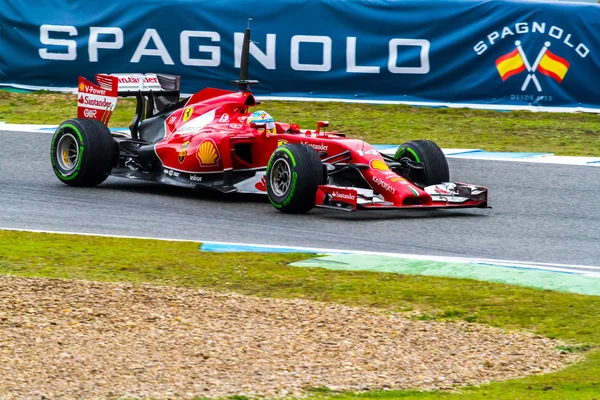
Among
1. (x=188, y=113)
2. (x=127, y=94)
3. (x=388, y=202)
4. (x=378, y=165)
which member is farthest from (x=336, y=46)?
(x=388, y=202)

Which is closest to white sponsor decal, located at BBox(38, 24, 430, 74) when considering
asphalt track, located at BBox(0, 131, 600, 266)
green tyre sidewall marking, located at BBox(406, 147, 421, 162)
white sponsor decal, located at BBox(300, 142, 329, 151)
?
asphalt track, located at BBox(0, 131, 600, 266)

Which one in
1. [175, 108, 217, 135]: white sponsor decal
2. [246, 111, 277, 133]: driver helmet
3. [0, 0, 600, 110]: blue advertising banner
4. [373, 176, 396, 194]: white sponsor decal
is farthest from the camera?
[0, 0, 600, 110]: blue advertising banner

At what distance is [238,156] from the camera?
1201 cm

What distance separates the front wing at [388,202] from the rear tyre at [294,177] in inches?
5.1

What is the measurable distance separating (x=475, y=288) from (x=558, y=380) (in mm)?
2259

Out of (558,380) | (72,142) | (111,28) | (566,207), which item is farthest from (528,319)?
(111,28)

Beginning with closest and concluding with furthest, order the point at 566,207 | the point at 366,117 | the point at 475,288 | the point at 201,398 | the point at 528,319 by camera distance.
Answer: the point at 201,398 < the point at 528,319 < the point at 475,288 < the point at 566,207 < the point at 366,117

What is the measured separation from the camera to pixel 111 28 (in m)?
18.8

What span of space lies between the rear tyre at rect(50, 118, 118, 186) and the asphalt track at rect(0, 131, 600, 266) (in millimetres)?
162

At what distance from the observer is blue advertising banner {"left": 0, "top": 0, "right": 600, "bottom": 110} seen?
1791cm

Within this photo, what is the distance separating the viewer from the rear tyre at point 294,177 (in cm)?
1096

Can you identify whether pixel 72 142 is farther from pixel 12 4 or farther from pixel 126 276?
pixel 12 4

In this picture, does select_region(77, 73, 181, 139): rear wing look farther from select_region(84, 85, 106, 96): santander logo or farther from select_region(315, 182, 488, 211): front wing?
select_region(315, 182, 488, 211): front wing

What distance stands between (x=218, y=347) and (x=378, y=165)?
5.09 m
